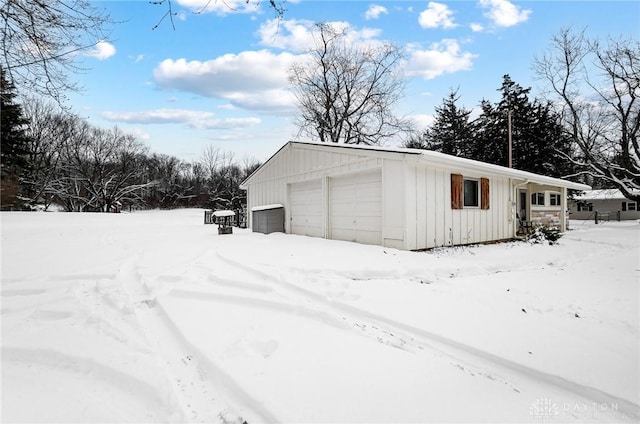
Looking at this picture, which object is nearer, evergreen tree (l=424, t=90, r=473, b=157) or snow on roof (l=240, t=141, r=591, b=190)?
snow on roof (l=240, t=141, r=591, b=190)

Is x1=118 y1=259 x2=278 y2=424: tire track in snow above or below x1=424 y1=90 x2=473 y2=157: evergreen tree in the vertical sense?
below

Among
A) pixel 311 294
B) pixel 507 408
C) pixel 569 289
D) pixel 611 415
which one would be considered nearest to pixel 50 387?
pixel 311 294

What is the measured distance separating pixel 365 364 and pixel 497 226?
915 cm

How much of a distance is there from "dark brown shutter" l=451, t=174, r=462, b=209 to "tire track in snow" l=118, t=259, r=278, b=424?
24.0 ft

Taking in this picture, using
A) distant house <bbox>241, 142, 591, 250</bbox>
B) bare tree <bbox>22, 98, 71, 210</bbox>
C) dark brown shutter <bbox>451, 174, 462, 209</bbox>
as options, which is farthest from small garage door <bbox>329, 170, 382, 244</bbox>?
bare tree <bbox>22, 98, 71, 210</bbox>

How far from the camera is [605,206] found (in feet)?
103

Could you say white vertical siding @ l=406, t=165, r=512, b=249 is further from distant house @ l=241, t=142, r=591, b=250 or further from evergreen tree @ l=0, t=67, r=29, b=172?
evergreen tree @ l=0, t=67, r=29, b=172

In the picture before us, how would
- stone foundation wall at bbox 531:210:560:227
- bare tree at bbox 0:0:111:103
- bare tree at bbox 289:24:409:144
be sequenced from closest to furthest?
bare tree at bbox 0:0:111:103 → stone foundation wall at bbox 531:210:560:227 → bare tree at bbox 289:24:409:144

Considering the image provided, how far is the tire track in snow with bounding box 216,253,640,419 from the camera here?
223 cm

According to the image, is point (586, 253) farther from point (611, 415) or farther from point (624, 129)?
point (624, 129)

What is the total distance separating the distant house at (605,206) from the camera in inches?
1157

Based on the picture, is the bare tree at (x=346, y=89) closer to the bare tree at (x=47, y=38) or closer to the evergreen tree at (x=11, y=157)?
the evergreen tree at (x=11, y=157)

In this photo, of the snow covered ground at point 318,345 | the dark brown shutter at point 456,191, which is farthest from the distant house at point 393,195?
the snow covered ground at point 318,345

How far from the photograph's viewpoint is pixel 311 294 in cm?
416
